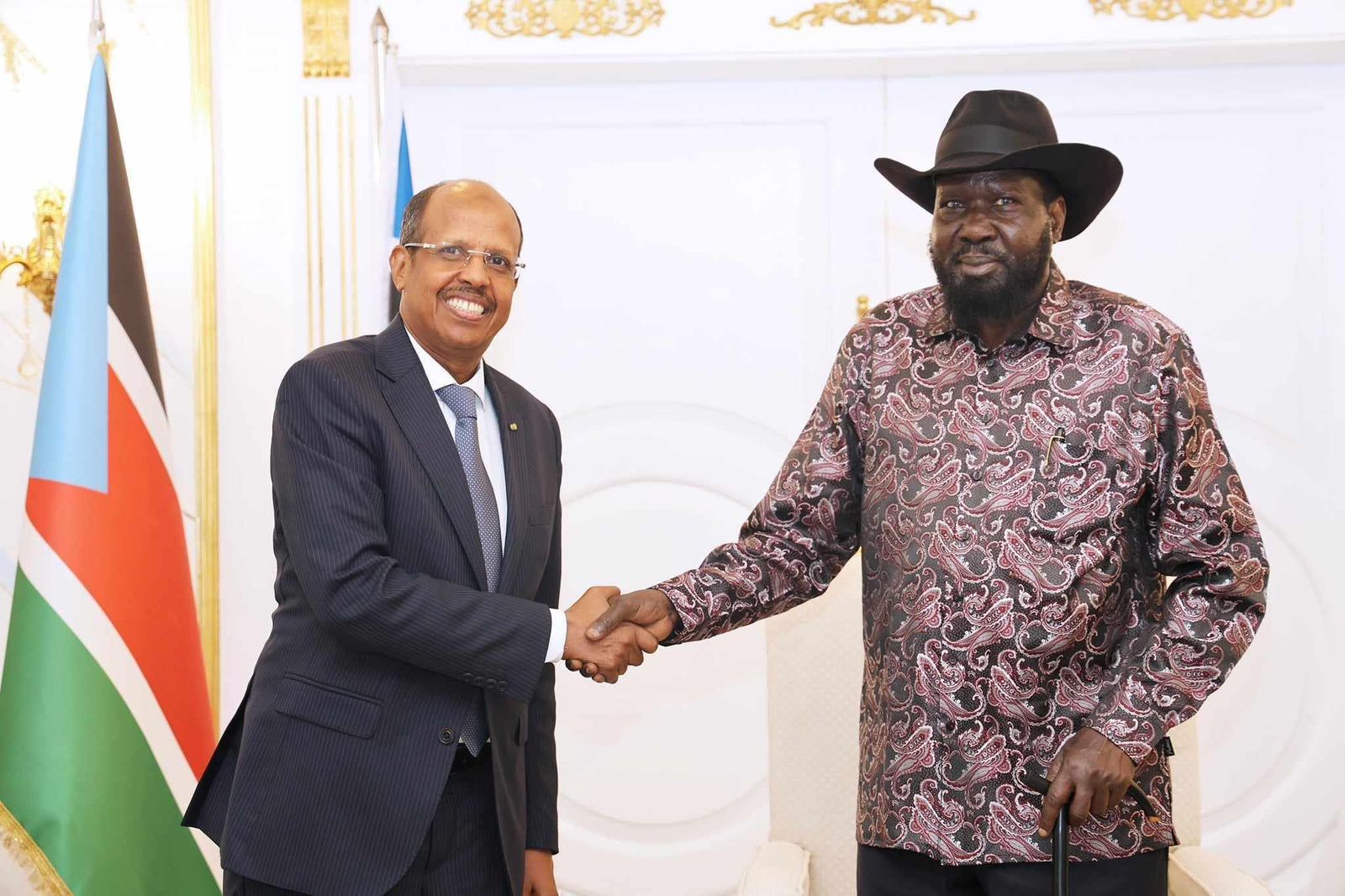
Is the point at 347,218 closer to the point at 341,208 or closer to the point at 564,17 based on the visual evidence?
the point at 341,208

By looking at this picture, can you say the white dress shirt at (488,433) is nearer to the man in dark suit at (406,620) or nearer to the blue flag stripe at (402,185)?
the man in dark suit at (406,620)

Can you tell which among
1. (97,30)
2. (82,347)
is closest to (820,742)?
(82,347)

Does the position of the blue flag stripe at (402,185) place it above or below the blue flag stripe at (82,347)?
above

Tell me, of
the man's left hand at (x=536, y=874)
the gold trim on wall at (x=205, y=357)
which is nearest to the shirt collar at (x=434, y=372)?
the man's left hand at (x=536, y=874)

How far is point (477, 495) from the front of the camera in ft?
7.45

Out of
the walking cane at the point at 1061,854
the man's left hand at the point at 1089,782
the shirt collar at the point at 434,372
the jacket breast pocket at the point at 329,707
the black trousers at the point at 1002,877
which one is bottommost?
the black trousers at the point at 1002,877

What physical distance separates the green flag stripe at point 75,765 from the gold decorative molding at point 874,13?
2458 millimetres

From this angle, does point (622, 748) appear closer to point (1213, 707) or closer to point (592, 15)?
point (1213, 707)

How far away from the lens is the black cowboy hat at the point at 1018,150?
2.21m

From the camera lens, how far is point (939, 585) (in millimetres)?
2146

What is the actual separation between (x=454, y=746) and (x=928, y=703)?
734 mm

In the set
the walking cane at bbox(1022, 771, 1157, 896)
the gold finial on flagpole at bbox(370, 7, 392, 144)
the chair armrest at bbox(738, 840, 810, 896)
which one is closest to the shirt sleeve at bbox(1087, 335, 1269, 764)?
the walking cane at bbox(1022, 771, 1157, 896)

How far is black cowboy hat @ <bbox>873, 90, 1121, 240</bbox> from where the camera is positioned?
221cm

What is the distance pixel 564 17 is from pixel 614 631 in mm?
2150
